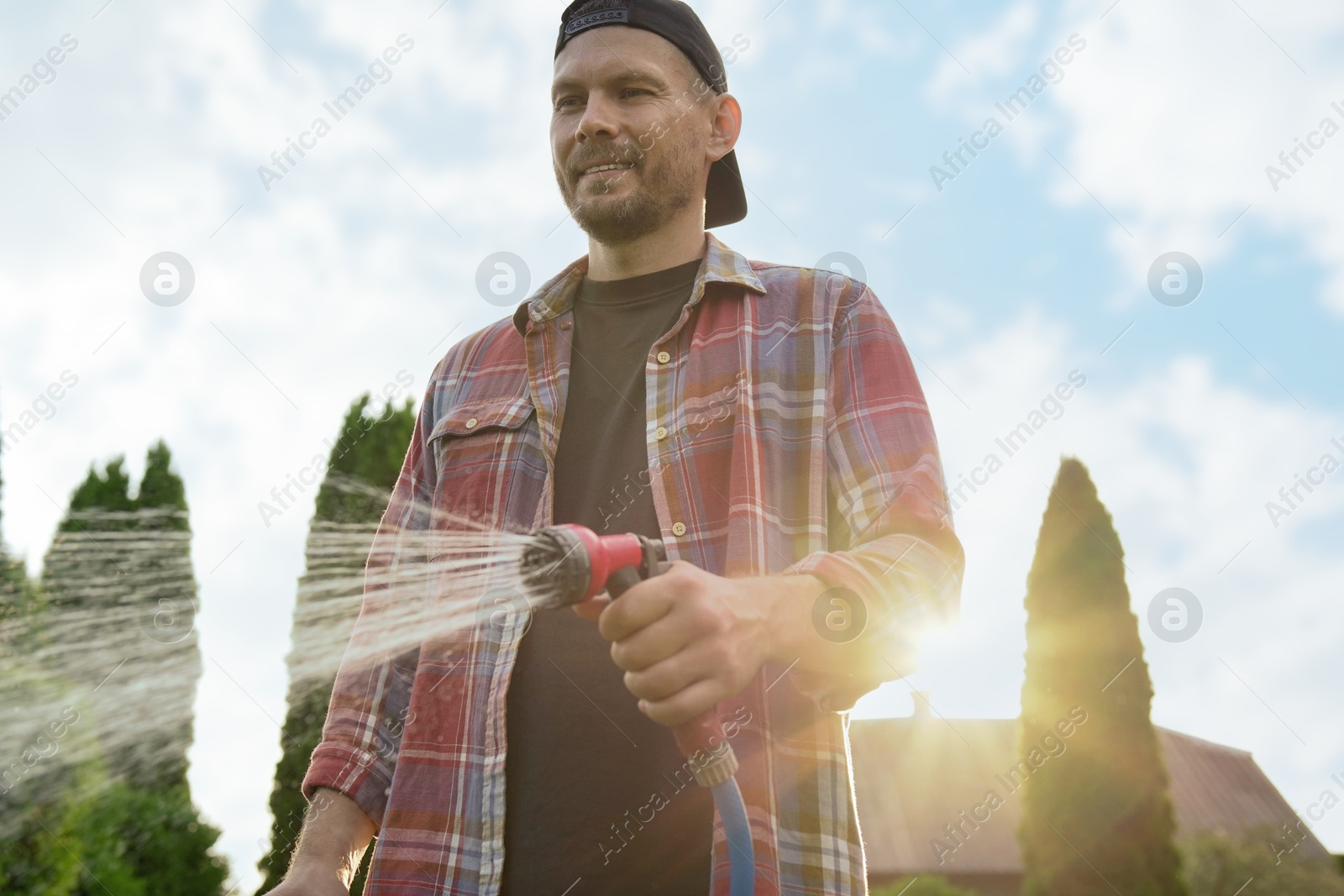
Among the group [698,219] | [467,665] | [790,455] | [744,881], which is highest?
[698,219]

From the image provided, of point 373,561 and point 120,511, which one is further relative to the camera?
point 120,511

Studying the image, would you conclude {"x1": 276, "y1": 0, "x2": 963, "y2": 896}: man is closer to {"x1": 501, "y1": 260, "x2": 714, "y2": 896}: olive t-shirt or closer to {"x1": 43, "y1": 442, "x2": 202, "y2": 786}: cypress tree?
{"x1": 501, "y1": 260, "x2": 714, "y2": 896}: olive t-shirt

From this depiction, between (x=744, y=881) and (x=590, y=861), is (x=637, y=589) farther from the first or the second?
(x=590, y=861)

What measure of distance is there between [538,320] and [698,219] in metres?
0.56

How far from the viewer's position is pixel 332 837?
210 centimetres

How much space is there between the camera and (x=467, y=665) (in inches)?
84.2

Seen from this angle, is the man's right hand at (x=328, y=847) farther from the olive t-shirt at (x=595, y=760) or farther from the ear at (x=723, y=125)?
the ear at (x=723, y=125)

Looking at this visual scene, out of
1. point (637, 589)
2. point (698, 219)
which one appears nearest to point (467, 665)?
point (637, 589)

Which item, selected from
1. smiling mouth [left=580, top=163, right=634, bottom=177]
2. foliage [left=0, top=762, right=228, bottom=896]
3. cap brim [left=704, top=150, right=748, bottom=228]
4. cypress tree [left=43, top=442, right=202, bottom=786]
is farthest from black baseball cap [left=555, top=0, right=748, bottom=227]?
foliage [left=0, top=762, right=228, bottom=896]

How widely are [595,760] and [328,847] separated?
691 mm

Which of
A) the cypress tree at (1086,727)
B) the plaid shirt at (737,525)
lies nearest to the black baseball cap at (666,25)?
the plaid shirt at (737,525)

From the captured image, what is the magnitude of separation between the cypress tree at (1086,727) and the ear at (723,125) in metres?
15.7

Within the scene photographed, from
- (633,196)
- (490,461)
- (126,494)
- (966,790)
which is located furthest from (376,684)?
(966,790)

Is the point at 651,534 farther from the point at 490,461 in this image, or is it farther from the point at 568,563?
the point at 568,563
